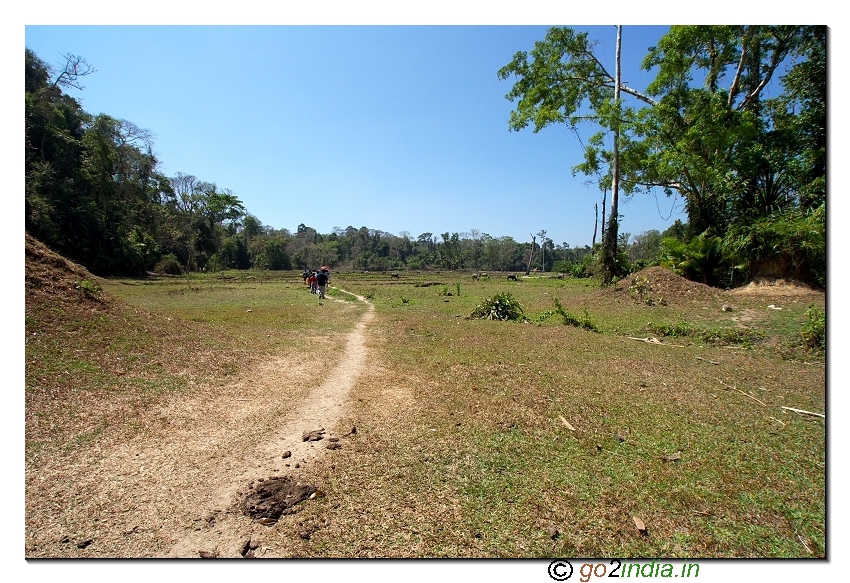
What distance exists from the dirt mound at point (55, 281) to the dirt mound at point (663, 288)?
954cm

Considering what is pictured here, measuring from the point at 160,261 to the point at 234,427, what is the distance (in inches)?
1835

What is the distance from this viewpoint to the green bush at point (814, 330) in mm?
2420

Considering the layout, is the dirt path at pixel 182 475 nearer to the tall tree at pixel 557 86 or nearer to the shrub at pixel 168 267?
the tall tree at pixel 557 86

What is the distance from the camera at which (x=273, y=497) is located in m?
3.19

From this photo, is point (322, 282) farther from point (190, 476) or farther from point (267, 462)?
point (190, 476)

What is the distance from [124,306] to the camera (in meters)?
7.64

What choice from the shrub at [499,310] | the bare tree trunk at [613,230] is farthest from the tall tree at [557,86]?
the shrub at [499,310]

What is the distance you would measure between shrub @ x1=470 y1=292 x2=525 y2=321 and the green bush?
9835 mm

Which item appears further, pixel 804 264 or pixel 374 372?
pixel 374 372

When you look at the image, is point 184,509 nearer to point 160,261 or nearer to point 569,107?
point 569,107

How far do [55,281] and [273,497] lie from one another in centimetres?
639

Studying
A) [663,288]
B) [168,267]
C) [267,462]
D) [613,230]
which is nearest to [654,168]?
[613,230]

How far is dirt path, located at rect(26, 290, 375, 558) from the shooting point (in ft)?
8.77
